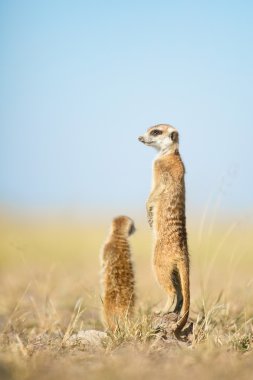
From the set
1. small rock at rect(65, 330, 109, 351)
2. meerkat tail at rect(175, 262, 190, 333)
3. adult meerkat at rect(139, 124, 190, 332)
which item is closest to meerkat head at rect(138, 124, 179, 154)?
adult meerkat at rect(139, 124, 190, 332)

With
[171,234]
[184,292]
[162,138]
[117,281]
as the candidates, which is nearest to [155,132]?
[162,138]

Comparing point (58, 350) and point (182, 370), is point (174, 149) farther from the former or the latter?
point (182, 370)

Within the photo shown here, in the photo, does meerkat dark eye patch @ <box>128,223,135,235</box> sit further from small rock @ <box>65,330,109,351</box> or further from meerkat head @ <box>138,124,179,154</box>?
small rock @ <box>65,330,109,351</box>

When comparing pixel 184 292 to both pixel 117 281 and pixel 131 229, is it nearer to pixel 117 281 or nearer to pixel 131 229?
pixel 117 281

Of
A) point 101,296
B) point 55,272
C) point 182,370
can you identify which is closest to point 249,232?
point 101,296

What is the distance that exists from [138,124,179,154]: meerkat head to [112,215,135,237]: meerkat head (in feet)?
2.37

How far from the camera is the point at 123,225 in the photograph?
6.68 meters

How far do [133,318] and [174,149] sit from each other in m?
1.61

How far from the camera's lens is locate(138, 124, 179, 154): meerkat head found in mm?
6680

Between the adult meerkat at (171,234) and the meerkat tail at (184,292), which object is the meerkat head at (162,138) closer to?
the adult meerkat at (171,234)

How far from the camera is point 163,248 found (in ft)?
20.0

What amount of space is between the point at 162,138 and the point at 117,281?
1396 millimetres

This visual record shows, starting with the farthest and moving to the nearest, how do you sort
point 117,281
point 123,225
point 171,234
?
point 123,225 < point 117,281 < point 171,234

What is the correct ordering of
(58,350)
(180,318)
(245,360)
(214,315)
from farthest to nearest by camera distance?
1. (214,315)
2. (180,318)
3. (58,350)
4. (245,360)
